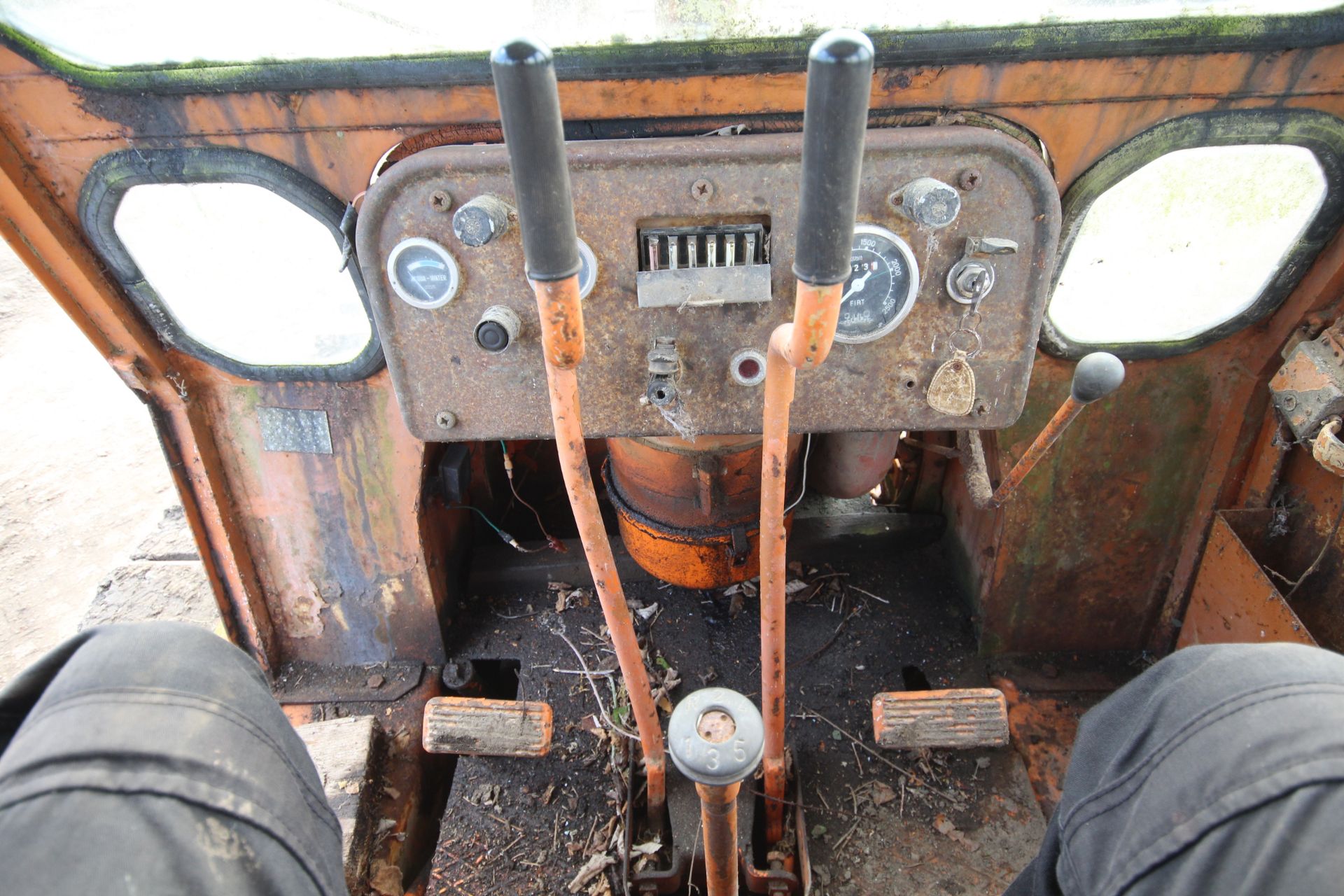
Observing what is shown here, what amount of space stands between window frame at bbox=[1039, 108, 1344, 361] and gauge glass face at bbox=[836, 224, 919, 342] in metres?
0.27

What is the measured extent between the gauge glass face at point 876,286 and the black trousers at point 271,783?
552 millimetres

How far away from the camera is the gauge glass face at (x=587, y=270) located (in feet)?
3.45

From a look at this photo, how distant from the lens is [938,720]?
56.7 inches

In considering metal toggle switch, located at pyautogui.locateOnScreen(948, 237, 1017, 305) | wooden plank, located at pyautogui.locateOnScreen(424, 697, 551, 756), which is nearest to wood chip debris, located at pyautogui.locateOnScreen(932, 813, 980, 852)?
wooden plank, located at pyautogui.locateOnScreen(424, 697, 551, 756)

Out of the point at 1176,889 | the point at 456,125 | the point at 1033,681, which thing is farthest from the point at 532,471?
the point at 1176,889

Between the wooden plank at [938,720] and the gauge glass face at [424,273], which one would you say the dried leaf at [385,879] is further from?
the gauge glass face at [424,273]

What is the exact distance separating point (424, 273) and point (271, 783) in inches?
27.0

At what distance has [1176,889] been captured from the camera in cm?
55

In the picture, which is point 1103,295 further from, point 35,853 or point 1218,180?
point 35,853

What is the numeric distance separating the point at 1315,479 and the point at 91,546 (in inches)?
142

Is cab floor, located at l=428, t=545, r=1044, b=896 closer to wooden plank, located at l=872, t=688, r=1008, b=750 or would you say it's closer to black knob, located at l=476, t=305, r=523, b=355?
wooden plank, located at l=872, t=688, r=1008, b=750

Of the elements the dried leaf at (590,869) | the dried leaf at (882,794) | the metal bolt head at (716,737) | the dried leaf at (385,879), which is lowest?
the dried leaf at (385,879)

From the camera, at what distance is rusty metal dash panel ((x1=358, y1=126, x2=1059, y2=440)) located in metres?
1.01

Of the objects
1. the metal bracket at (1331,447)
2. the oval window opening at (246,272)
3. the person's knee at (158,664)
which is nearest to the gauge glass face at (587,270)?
the oval window opening at (246,272)
